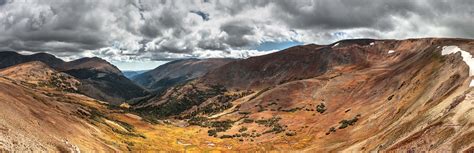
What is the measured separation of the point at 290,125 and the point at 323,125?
23.8 meters

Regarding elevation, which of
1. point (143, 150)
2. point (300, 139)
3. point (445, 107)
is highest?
point (445, 107)

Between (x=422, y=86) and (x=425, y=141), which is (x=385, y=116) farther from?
(x=425, y=141)

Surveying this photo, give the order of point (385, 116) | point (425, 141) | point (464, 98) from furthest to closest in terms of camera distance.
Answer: point (385, 116) < point (464, 98) < point (425, 141)

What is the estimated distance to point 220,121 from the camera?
190 meters

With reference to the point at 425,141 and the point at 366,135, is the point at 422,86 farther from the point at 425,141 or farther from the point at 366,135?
the point at 425,141

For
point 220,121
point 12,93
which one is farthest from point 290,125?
point 12,93

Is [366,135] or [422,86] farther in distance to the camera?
[422,86]

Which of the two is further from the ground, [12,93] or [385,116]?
[385,116]

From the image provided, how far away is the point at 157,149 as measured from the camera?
293ft

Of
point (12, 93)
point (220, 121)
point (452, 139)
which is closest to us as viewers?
point (452, 139)

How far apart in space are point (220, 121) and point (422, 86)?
113m

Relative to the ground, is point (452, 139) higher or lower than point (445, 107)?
lower

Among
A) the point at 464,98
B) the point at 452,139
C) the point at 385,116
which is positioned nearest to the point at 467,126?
the point at 452,139

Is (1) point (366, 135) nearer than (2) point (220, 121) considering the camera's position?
Yes
